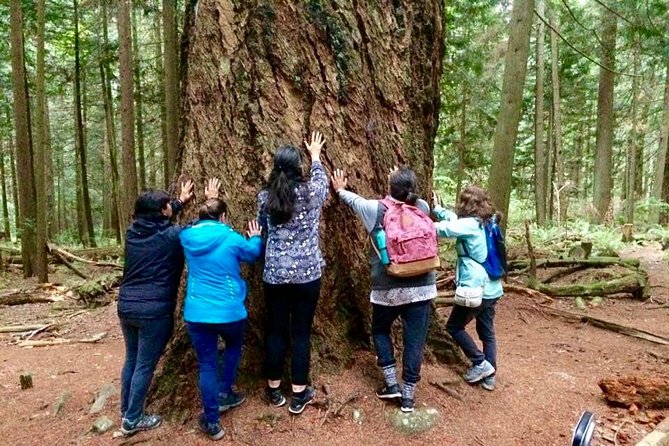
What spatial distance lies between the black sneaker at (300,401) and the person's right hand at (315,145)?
204 centimetres

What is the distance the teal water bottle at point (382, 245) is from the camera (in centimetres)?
387

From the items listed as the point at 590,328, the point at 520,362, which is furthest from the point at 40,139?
the point at 590,328

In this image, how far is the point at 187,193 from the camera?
169 inches

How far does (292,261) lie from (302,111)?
1383 mm

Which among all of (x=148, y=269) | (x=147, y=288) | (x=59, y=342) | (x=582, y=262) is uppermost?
(x=148, y=269)

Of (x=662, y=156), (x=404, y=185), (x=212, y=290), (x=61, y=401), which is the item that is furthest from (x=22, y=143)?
(x=662, y=156)

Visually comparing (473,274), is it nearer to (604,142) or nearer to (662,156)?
(604,142)

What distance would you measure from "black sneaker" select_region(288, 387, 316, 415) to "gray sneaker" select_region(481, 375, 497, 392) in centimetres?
176

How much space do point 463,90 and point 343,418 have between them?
1481 cm

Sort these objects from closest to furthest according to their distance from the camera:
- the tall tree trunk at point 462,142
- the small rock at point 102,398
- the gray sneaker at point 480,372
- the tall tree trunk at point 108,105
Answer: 1. the small rock at point 102,398
2. the gray sneaker at point 480,372
3. the tall tree trunk at point 108,105
4. the tall tree trunk at point 462,142

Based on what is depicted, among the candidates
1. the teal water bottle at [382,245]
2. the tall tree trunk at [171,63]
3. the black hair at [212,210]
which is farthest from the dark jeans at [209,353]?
the tall tree trunk at [171,63]

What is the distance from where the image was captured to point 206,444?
12.3 feet

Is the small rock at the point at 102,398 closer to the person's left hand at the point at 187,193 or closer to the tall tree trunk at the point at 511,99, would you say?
the person's left hand at the point at 187,193

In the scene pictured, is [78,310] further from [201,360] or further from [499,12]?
[499,12]
